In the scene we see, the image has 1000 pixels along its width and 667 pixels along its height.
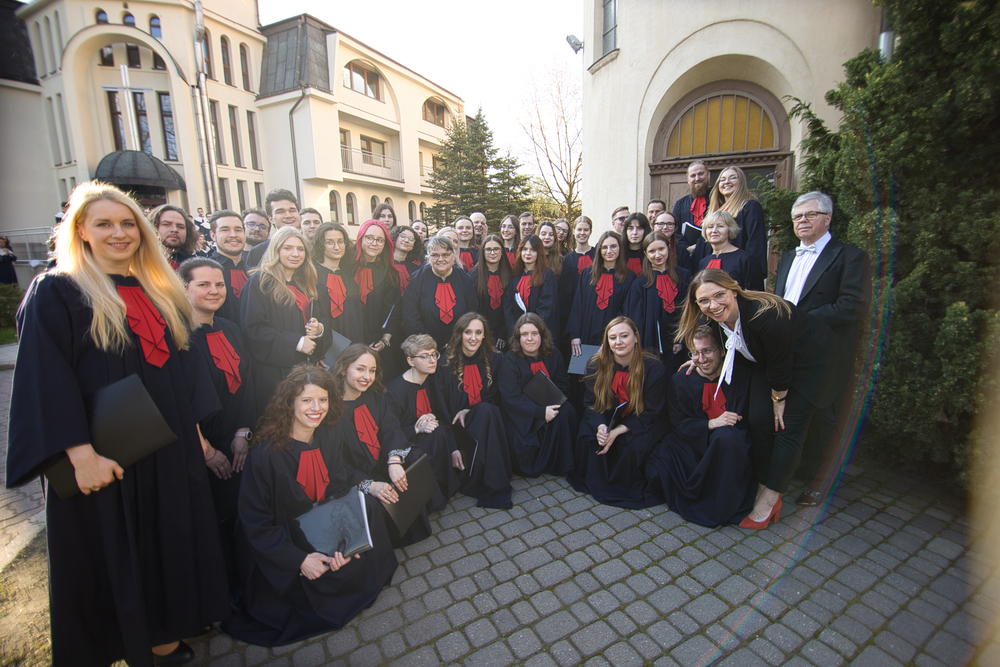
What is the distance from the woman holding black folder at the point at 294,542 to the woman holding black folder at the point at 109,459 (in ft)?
0.78

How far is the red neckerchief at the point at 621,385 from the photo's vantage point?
4282 mm

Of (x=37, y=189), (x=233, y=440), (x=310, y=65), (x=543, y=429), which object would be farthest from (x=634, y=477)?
(x=37, y=189)

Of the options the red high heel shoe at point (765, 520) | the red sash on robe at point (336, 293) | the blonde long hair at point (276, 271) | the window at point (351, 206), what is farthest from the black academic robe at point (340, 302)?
the window at point (351, 206)

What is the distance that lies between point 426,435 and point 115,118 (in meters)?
23.0

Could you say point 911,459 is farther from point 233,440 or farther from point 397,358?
point 233,440

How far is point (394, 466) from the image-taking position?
342 centimetres

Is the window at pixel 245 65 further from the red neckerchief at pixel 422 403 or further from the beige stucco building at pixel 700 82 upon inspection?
the red neckerchief at pixel 422 403

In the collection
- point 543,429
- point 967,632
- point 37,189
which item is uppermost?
point 37,189

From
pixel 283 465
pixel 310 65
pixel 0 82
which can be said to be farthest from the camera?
pixel 310 65

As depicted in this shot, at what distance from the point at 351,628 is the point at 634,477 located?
250 cm

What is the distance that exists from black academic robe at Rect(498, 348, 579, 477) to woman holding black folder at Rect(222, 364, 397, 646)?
1.67 m

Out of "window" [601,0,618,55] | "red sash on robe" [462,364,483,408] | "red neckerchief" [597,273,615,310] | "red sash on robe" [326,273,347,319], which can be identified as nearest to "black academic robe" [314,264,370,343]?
"red sash on robe" [326,273,347,319]

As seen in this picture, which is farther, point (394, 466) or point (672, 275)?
point (672, 275)

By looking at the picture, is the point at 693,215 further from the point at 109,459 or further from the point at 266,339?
the point at 109,459
